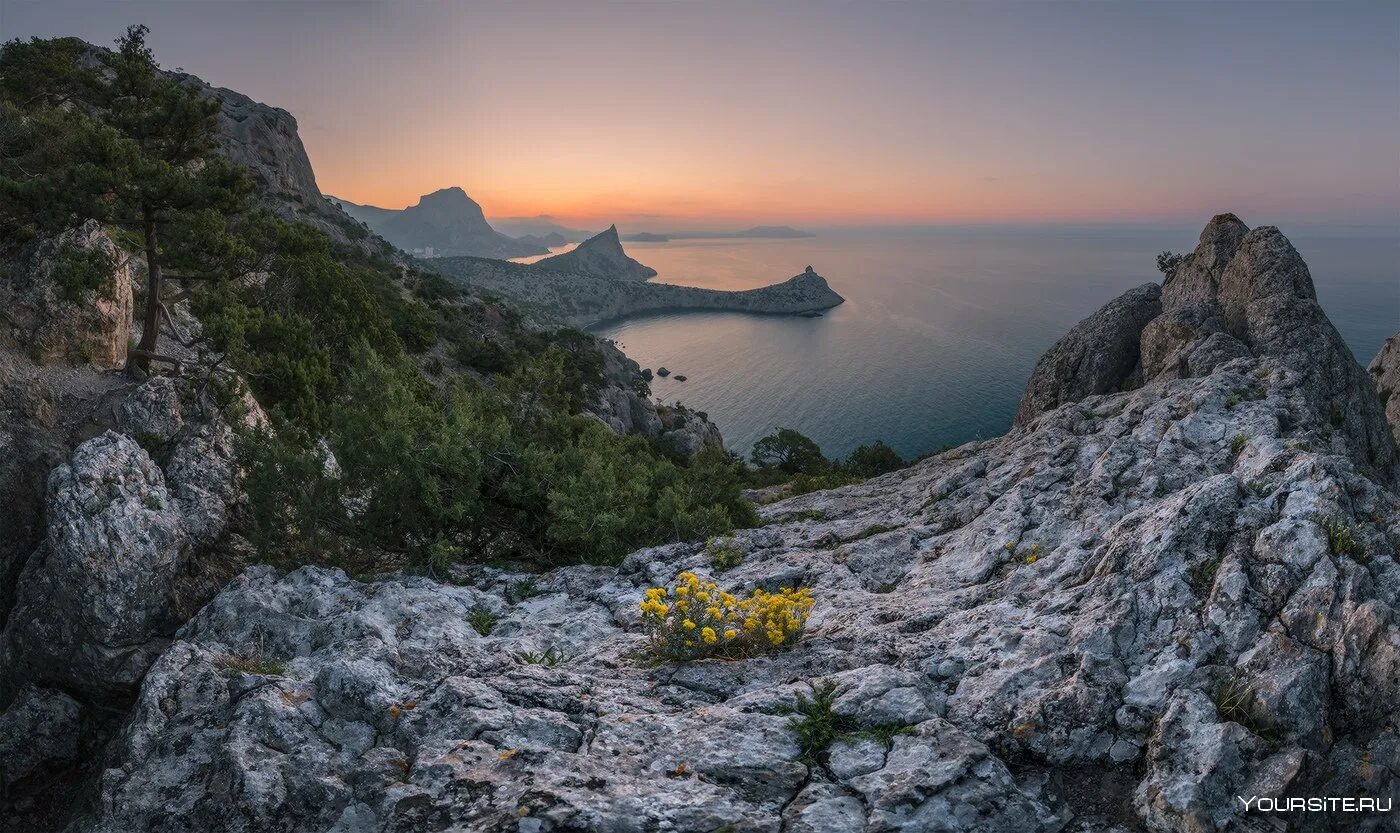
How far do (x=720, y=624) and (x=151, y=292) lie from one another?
2471cm

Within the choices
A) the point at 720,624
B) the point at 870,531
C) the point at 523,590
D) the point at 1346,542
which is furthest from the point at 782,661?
the point at 870,531

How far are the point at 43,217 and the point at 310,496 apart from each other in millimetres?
15703

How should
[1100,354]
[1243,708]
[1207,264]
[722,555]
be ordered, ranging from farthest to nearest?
[1207,264], [1100,354], [722,555], [1243,708]

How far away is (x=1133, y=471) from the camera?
1319cm

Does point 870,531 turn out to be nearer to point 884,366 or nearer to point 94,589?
point 94,589

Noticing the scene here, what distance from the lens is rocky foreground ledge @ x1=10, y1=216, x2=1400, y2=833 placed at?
655cm

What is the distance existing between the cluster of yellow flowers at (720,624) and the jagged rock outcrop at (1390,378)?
146 feet

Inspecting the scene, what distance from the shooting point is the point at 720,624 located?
10344 millimetres

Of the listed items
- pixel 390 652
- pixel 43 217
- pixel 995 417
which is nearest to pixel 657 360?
pixel 995 417

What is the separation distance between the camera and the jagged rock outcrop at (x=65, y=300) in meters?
19.6

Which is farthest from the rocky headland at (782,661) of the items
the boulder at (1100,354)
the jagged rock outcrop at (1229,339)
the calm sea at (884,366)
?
the calm sea at (884,366)

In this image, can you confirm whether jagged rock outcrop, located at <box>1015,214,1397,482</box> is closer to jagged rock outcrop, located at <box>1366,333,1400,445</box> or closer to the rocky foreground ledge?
the rocky foreground ledge

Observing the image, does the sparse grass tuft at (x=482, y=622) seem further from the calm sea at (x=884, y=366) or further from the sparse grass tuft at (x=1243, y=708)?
the calm sea at (x=884, y=366)

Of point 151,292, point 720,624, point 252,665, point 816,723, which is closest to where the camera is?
point 816,723
